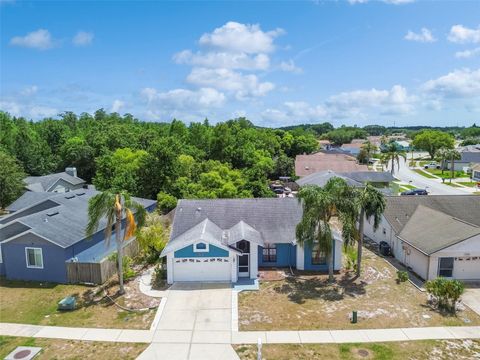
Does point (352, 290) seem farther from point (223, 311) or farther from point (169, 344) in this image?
point (169, 344)

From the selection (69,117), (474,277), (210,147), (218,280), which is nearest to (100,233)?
(218,280)

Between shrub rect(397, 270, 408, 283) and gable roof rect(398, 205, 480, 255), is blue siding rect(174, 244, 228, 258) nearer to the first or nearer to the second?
shrub rect(397, 270, 408, 283)

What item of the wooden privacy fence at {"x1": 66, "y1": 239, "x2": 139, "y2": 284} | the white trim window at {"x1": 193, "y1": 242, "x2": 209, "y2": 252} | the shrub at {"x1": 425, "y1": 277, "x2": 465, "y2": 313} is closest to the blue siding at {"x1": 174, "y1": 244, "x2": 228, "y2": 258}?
the white trim window at {"x1": 193, "y1": 242, "x2": 209, "y2": 252}

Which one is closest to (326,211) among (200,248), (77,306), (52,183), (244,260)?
(244,260)

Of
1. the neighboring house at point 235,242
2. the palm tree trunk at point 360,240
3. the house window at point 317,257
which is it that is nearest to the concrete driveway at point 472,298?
the palm tree trunk at point 360,240

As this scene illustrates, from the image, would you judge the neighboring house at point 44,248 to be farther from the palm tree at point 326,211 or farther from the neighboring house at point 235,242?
the palm tree at point 326,211

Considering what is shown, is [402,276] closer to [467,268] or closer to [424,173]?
[467,268]
